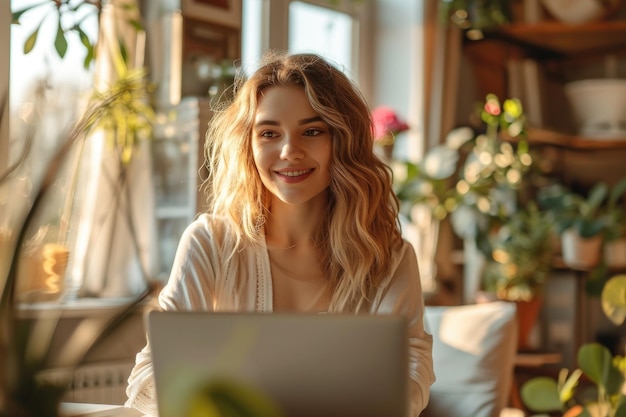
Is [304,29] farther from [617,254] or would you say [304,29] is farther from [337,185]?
[337,185]

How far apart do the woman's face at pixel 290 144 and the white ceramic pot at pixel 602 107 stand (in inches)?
93.0

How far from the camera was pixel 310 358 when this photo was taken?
1.08 m

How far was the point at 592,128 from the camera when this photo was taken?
408cm

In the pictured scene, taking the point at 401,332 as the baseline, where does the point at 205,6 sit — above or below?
above

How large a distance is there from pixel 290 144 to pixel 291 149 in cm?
1

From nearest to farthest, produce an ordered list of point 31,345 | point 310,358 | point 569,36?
point 31,345 < point 310,358 < point 569,36

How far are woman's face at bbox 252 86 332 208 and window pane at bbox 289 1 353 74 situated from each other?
1.70 m

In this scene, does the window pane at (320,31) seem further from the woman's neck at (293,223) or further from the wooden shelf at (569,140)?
the woman's neck at (293,223)

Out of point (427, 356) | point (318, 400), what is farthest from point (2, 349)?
point (427, 356)

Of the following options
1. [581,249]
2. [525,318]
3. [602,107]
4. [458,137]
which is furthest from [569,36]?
[525,318]

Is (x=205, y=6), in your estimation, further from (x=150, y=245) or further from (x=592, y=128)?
(x=592, y=128)

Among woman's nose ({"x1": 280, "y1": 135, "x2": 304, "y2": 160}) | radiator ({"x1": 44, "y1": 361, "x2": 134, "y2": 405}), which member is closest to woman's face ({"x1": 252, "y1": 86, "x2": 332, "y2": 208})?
woman's nose ({"x1": 280, "y1": 135, "x2": 304, "y2": 160})

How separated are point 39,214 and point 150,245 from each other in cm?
251

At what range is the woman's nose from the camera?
193 cm
